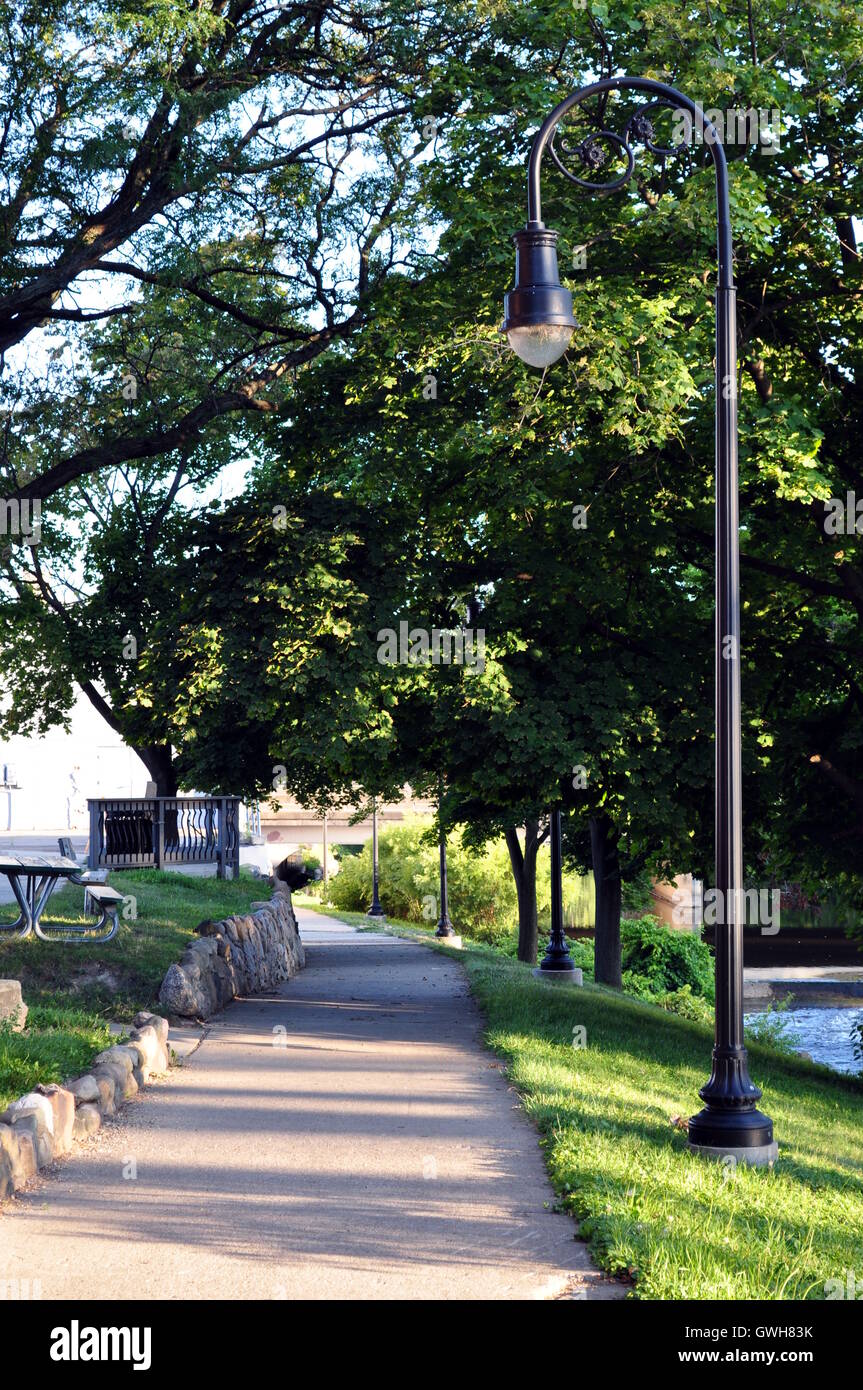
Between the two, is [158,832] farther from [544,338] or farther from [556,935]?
[544,338]

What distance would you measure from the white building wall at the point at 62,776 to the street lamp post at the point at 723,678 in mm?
58891

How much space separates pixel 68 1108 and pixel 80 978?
5.15m

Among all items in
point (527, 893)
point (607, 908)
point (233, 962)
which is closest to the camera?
point (233, 962)

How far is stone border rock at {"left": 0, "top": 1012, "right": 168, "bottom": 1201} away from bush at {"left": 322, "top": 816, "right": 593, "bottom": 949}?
3429cm

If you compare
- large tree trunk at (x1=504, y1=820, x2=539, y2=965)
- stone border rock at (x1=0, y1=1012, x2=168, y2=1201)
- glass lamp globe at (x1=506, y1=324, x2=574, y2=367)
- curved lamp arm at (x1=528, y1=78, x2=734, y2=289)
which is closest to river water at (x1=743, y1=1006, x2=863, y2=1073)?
large tree trunk at (x1=504, y1=820, x2=539, y2=965)

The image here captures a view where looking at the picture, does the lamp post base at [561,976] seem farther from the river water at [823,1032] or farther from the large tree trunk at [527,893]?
the large tree trunk at [527,893]

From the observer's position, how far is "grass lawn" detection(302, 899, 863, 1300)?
18.7 feet

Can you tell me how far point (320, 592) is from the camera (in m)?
14.8

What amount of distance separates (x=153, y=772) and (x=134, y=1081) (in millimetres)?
24526

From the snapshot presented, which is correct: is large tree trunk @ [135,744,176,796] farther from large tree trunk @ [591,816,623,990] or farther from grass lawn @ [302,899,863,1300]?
grass lawn @ [302,899,863,1300]

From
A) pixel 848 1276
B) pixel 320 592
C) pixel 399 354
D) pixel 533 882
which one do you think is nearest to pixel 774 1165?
pixel 848 1276

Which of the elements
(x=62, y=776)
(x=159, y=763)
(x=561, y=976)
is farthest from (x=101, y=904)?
(x=62, y=776)

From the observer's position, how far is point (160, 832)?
78.2ft

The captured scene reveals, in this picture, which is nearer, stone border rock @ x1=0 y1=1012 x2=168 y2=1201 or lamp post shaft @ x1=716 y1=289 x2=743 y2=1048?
stone border rock @ x1=0 y1=1012 x2=168 y2=1201
